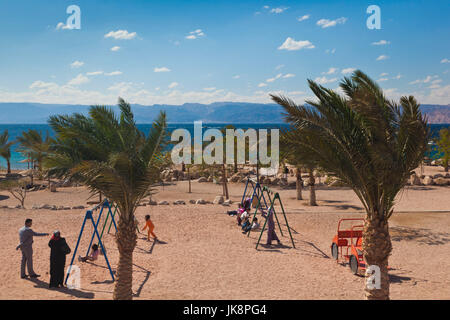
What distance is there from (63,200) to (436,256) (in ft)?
74.7

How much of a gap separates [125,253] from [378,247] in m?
5.49

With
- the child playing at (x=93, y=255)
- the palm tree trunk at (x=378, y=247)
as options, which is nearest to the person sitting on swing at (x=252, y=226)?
the child playing at (x=93, y=255)

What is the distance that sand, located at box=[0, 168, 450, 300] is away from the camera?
9.67 metres

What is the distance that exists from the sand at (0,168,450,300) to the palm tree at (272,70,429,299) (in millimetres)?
2963

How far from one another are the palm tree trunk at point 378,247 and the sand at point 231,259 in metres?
1.93

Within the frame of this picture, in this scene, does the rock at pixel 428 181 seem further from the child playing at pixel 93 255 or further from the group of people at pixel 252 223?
the child playing at pixel 93 255

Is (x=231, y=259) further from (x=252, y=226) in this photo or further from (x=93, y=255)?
(x=93, y=255)

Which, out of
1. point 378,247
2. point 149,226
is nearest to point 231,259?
point 149,226

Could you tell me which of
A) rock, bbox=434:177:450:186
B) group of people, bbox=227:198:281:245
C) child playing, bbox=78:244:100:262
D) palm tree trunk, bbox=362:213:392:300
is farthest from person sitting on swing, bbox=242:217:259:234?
rock, bbox=434:177:450:186

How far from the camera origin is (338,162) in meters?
7.51

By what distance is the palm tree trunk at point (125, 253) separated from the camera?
8.14 meters

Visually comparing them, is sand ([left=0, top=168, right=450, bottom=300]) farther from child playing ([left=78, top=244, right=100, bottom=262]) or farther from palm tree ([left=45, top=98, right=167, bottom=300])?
palm tree ([left=45, top=98, right=167, bottom=300])
